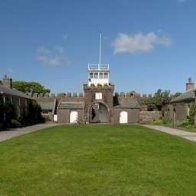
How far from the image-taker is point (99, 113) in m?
66.8

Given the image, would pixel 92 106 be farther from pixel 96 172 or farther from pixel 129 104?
pixel 96 172

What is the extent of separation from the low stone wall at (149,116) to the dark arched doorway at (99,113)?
6012 millimetres

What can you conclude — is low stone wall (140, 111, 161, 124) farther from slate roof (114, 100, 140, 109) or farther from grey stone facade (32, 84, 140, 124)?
slate roof (114, 100, 140, 109)

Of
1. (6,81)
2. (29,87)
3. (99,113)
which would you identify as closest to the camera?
(6,81)

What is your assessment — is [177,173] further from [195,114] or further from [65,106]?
[65,106]

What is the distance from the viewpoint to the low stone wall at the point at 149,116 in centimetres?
6181

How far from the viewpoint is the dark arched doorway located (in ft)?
215

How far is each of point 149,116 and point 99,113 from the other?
8542 mm

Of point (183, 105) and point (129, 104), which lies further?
point (129, 104)

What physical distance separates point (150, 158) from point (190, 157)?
1.49m

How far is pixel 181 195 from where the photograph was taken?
835 cm

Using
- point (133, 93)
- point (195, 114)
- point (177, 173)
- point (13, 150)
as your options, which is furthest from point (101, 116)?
point (177, 173)

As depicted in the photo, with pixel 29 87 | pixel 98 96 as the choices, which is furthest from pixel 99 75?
pixel 29 87

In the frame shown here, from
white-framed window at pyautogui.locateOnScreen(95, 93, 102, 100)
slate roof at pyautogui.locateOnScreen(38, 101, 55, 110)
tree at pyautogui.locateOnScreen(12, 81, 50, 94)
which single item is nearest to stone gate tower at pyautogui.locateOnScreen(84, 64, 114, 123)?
white-framed window at pyautogui.locateOnScreen(95, 93, 102, 100)
